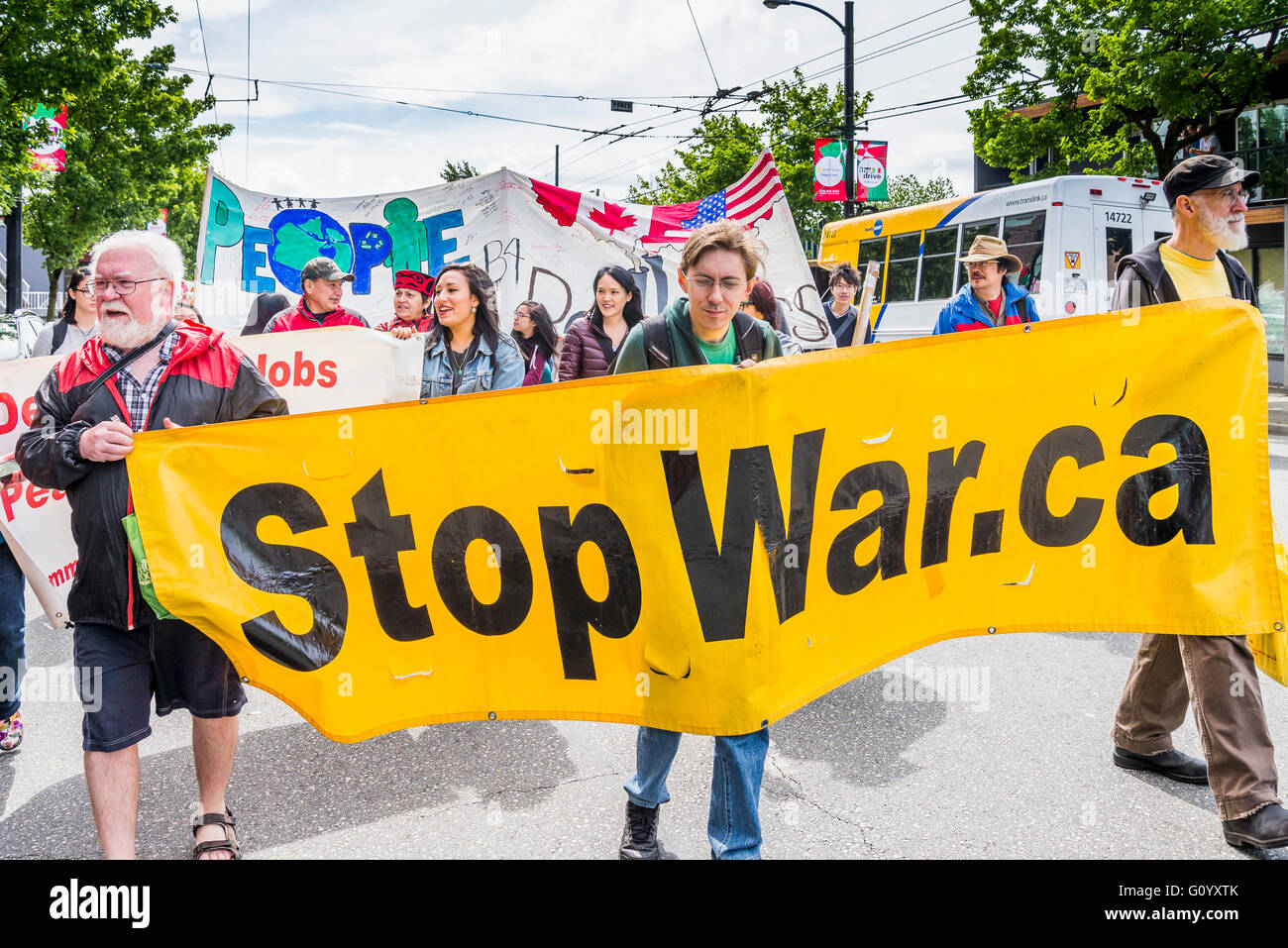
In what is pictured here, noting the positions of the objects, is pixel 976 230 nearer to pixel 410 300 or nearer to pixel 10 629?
pixel 410 300

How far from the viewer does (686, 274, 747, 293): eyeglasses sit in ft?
9.86

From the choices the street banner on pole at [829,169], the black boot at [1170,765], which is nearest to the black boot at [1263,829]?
the black boot at [1170,765]

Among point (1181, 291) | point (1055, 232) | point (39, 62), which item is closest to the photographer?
point (1181, 291)

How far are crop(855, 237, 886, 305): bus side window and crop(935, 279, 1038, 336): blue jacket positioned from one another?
38.9 ft

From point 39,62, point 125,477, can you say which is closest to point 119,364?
point 125,477

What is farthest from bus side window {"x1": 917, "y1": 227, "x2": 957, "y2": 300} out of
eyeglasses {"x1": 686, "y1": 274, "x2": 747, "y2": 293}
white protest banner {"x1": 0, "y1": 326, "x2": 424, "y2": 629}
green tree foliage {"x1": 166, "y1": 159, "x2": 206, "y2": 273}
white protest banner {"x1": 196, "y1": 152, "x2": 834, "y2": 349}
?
green tree foliage {"x1": 166, "y1": 159, "x2": 206, "y2": 273}

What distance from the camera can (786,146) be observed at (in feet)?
102

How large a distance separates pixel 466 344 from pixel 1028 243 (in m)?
12.1

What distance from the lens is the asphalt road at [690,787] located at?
3.29 m

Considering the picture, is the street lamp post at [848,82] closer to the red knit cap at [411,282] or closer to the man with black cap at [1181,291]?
the red knit cap at [411,282]

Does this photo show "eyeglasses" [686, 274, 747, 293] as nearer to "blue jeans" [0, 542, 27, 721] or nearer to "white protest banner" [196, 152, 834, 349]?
"blue jeans" [0, 542, 27, 721]

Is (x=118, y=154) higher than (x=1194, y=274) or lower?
higher

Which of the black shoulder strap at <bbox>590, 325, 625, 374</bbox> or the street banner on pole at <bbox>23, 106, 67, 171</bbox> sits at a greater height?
the street banner on pole at <bbox>23, 106, 67, 171</bbox>
